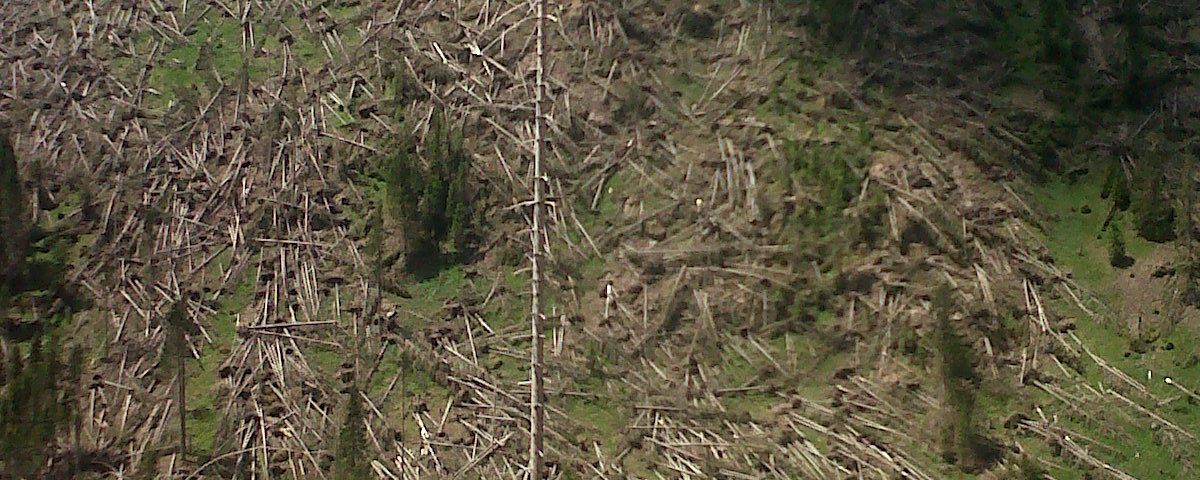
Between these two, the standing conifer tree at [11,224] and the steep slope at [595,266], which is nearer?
the steep slope at [595,266]

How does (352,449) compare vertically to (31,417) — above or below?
below

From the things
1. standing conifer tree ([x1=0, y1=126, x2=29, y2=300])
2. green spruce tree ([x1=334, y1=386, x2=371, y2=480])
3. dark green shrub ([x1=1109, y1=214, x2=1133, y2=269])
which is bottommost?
green spruce tree ([x1=334, y1=386, x2=371, y2=480])

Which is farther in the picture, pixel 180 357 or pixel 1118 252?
pixel 1118 252

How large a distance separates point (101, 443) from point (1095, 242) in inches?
283

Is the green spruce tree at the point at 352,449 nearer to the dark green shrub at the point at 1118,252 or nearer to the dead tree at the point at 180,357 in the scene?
the dead tree at the point at 180,357

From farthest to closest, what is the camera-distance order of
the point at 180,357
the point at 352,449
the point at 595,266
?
1. the point at 595,266
2. the point at 180,357
3. the point at 352,449

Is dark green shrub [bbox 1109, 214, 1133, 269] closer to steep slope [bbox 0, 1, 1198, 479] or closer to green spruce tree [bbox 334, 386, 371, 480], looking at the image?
steep slope [bbox 0, 1, 1198, 479]

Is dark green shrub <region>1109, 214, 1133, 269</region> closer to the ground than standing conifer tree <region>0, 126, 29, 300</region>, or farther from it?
farther from it

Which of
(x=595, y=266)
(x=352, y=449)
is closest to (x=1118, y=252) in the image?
(x=595, y=266)

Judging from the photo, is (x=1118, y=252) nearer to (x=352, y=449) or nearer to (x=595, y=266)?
(x=595, y=266)

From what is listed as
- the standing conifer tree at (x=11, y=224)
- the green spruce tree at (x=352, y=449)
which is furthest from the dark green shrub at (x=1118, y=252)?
the standing conifer tree at (x=11, y=224)

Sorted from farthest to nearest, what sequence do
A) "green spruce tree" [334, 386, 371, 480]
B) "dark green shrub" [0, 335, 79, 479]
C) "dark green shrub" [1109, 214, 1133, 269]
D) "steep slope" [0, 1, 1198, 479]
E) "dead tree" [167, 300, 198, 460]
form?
"dark green shrub" [1109, 214, 1133, 269], "dead tree" [167, 300, 198, 460], "steep slope" [0, 1, 1198, 479], "dark green shrub" [0, 335, 79, 479], "green spruce tree" [334, 386, 371, 480]

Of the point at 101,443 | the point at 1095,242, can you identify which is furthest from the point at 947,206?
the point at 101,443

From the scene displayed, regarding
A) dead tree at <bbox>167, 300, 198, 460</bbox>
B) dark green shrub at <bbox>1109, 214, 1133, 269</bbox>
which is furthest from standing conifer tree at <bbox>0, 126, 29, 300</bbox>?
Result: dark green shrub at <bbox>1109, 214, 1133, 269</bbox>
